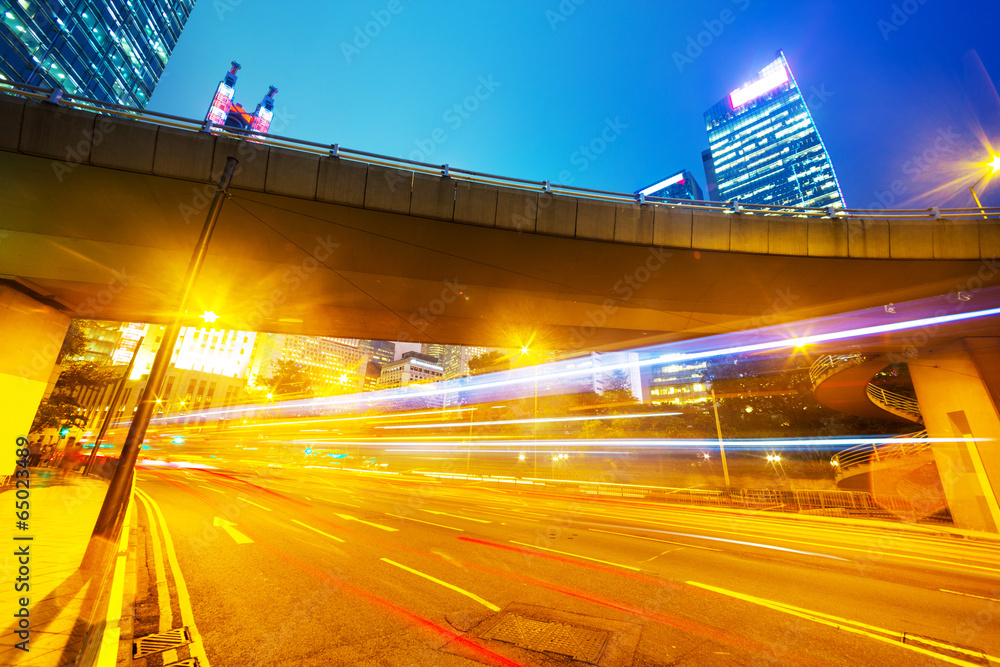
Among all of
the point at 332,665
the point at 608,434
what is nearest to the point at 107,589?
the point at 332,665

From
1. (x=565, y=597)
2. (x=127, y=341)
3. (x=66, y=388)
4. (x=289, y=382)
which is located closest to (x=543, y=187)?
(x=565, y=597)

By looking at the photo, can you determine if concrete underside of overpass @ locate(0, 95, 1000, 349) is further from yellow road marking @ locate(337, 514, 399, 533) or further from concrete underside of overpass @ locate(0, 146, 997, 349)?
yellow road marking @ locate(337, 514, 399, 533)

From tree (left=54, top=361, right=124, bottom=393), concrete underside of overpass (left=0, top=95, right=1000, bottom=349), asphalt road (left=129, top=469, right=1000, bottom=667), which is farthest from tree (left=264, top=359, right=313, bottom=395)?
asphalt road (left=129, top=469, right=1000, bottom=667)

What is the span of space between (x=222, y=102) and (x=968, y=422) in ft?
661

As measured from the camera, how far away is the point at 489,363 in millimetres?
62500

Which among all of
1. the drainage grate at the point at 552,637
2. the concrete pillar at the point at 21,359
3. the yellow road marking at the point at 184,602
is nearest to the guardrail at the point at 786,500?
the drainage grate at the point at 552,637

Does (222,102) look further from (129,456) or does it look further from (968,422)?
(968,422)

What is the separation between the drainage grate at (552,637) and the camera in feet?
14.8

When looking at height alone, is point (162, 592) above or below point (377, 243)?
below

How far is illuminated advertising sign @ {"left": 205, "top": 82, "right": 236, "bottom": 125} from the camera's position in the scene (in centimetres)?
14438

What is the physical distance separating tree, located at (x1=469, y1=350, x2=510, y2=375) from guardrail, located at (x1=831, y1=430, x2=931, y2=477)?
128 ft

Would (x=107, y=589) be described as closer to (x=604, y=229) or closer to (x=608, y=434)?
A: (x=604, y=229)

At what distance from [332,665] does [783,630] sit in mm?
5630

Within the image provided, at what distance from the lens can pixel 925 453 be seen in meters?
23.2
